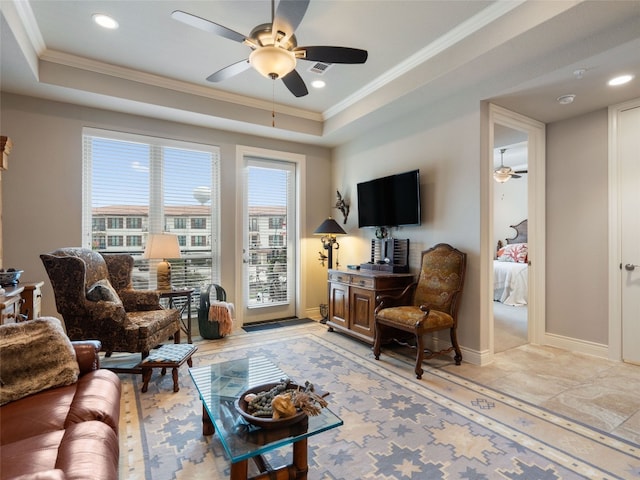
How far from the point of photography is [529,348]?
3.74 meters

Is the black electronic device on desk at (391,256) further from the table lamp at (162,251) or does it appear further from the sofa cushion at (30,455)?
the sofa cushion at (30,455)

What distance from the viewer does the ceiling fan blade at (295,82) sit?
2668mm

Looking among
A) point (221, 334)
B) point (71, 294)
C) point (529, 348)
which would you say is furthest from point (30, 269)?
point (529, 348)

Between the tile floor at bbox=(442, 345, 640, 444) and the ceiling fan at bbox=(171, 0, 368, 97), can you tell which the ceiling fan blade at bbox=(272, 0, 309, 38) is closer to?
the ceiling fan at bbox=(171, 0, 368, 97)

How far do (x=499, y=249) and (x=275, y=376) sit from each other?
22.6 feet

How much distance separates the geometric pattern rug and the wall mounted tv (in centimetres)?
179

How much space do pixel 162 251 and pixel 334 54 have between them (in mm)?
2654

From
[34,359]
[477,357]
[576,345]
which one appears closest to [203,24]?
[34,359]

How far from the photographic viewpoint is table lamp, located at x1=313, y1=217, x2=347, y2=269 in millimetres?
4616

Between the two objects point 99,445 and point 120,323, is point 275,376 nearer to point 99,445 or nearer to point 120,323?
point 99,445

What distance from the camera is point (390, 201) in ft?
13.5

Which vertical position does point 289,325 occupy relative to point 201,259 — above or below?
below

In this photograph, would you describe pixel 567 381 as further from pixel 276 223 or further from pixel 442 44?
pixel 276 223

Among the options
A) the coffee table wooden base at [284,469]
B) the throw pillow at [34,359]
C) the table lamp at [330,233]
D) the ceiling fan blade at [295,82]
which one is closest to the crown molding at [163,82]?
the table lamp at [330,233]
